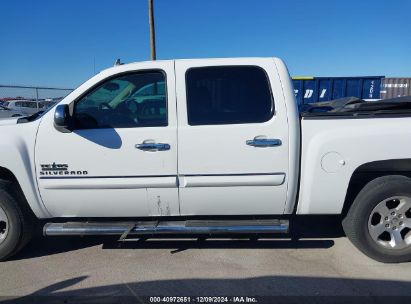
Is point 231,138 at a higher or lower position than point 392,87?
lower

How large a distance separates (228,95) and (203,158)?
2.15 ft

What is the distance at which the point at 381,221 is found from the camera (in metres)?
3.38

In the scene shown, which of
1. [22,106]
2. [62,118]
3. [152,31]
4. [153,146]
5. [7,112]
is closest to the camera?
[62,118]

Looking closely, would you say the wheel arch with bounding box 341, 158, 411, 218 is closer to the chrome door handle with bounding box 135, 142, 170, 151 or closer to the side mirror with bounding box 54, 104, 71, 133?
the chrome door handle with bounding box 135, 142, 170, 151

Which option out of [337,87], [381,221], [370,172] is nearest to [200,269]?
[381,221]

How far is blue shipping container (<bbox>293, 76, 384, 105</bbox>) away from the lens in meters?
15.4

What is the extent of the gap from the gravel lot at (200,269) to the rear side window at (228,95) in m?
1.40

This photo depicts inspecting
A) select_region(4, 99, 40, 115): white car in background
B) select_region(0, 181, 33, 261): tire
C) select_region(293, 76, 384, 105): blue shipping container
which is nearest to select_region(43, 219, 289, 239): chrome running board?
select_region(0, 181, 33, 261): tire

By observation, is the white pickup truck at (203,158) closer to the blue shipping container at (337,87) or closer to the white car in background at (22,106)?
the blue shipping container at (337,87)

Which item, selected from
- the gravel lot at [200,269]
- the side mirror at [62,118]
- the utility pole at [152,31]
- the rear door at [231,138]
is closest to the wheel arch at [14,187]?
the gravel lot at [200,269]

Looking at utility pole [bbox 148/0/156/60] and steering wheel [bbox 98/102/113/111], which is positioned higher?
utility pole [bbox 148/0/156/60]

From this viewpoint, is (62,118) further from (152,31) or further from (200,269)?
(152,31)

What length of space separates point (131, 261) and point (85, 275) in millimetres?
458

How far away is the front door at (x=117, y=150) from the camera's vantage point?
326 cm
